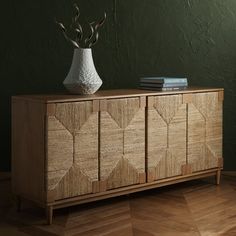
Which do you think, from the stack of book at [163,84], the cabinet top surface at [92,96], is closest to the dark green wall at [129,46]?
the stack of book at [163,84]

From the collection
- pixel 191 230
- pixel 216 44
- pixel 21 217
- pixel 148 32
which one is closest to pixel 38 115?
pixel 21 217

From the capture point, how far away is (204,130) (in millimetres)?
3967

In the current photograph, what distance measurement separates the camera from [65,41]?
4105 mm

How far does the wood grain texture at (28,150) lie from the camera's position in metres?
3.15

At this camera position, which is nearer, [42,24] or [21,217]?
[21,217]

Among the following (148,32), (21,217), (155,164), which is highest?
(148,32)

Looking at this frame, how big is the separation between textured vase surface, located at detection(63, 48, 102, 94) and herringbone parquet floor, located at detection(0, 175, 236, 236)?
0.79 m

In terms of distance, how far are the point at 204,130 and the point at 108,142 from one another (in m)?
0.90

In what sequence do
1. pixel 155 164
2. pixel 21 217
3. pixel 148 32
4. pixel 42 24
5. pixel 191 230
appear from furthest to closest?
pixel 148 32 < pixel 42 24 < pixel 155 164 < pixel 21 217 < pixel 191 230

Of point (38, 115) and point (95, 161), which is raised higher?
point (38, 115)

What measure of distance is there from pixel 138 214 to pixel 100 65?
1.38 m

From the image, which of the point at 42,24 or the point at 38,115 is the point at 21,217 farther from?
the point at 42,24

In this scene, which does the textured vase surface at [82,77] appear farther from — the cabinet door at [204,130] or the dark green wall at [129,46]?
the cabinet door at [204,130]

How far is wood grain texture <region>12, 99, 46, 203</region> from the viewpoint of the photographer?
3.15 metres
